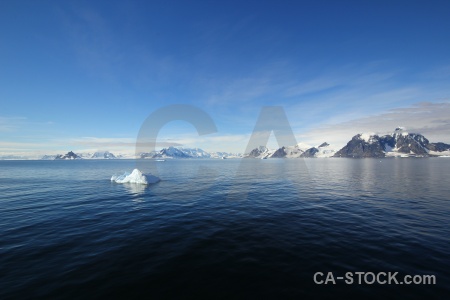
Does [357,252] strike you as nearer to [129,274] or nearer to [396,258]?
[396,258]

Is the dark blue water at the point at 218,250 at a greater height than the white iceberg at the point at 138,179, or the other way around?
the white iceberg at the point at 138,179

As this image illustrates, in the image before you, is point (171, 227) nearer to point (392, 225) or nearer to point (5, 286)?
point (5, 286)

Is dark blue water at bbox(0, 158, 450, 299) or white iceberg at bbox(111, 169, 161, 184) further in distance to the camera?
white iceberg at bbox(111, 169, 161, 184)

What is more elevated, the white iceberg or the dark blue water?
the white iceberg

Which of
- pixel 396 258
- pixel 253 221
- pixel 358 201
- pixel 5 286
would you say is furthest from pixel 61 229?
pixel 358 201

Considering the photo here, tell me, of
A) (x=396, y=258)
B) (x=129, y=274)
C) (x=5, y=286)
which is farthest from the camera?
(x=396, y=258)

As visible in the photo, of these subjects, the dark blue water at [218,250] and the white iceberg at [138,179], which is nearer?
the dark blue water at [218,250]

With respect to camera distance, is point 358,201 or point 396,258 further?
point 358,201

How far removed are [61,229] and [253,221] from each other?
834 inches

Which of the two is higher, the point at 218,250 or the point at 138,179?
the point at 138,179

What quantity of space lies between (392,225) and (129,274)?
25.8 metres

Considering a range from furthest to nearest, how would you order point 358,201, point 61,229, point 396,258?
point 358,201
point 61,229
point 396,258

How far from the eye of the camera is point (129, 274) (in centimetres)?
1177

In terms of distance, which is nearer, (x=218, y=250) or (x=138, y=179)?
(x=218, y=250)
